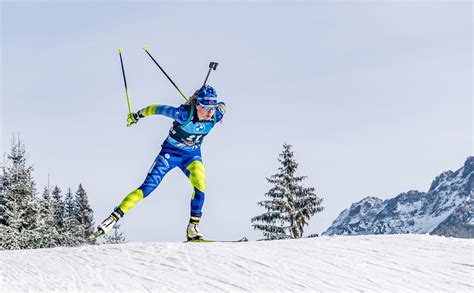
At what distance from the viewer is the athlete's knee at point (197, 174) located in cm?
919

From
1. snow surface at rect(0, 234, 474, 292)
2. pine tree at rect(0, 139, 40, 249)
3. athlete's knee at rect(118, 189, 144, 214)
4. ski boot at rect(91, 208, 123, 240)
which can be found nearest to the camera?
snow surface at rect(0, 234, 474, 292)

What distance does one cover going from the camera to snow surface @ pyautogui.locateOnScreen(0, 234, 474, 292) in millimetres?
5277

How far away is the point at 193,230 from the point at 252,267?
3.68 meters

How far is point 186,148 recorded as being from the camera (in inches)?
360

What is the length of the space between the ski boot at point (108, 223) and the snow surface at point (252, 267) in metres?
1.24

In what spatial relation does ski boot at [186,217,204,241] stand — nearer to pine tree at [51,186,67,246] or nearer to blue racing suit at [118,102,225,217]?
blue racing suit at [118,102,225,217]

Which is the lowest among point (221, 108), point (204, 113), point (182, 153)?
point (182, 153)

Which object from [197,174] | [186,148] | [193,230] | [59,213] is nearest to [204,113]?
[186,148]

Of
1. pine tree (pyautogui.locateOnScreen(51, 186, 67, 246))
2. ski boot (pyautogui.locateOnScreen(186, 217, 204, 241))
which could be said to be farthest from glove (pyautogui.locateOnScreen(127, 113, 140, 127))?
pine tree (pyautogui.locateOnScreen(51, 186, 67, 246))

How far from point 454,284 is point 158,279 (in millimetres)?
2680

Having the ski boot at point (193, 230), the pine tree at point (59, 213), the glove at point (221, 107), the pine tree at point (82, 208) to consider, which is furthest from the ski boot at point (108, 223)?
the pine tree at point (82, 208)

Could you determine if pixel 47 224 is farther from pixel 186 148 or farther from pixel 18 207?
pixel 186 148

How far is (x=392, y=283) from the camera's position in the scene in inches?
211

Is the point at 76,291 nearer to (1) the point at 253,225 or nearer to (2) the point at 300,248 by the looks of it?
(2) the point at 300,248
